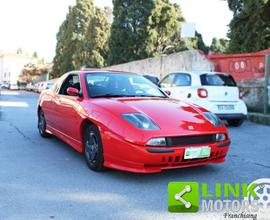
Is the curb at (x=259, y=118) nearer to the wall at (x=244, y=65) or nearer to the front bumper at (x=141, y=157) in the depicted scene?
the wall at (x=244, y=65)

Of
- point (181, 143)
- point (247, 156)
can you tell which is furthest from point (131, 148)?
point (247, 156)

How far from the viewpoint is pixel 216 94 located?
376 inches

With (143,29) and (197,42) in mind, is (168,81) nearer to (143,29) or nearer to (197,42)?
(143,29)

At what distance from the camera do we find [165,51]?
33.3m

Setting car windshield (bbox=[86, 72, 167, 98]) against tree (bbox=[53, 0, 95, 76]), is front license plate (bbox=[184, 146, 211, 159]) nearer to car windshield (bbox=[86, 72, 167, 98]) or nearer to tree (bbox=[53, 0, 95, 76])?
car windshield (bbox=[86, 72, 167, 98])

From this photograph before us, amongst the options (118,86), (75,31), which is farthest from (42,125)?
(75,31)

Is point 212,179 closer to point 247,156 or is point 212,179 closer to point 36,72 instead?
point 247,156

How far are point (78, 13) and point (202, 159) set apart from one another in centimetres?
4588

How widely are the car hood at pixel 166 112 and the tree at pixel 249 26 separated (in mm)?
14181

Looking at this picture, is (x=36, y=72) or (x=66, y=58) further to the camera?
(x=36, y=72)

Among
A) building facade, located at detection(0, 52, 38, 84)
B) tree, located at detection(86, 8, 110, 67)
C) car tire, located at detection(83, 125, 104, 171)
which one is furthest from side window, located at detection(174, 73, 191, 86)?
building facade, located at detection(0, 52, 38, 84)

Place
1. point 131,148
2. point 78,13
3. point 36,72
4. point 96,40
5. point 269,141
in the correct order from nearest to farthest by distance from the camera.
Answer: point 131,148 < point 269,141 < point 96,40 < point 78,13 < point 36,72

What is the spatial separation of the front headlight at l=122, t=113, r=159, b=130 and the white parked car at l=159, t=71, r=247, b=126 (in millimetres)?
5026

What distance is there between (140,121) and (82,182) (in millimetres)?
1017
